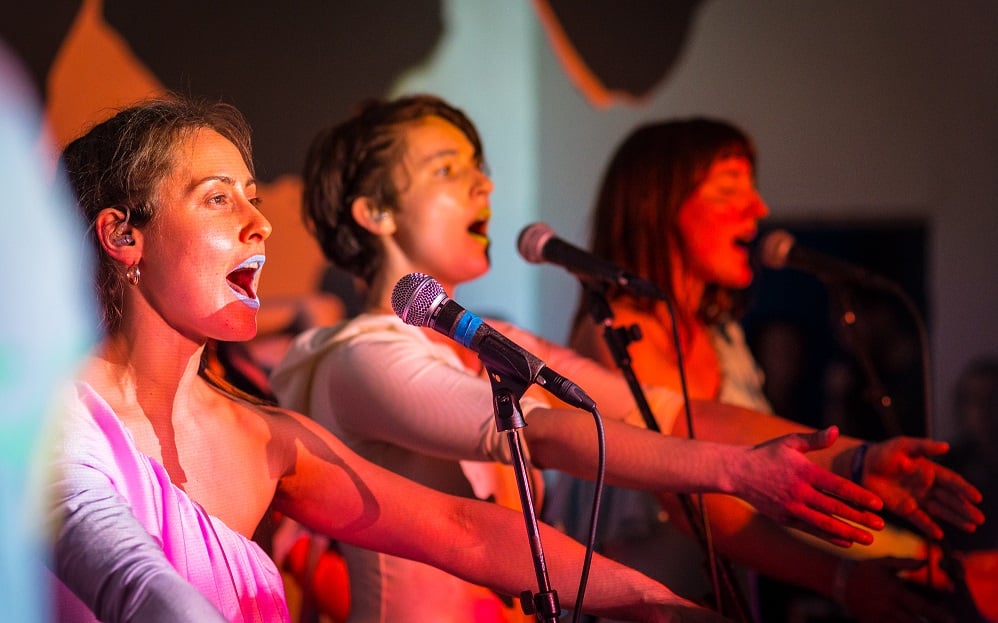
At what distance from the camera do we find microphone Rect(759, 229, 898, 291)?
2.55 m

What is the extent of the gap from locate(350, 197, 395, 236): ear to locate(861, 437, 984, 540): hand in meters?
1.08

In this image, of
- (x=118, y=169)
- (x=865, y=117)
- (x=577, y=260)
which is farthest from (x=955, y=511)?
(x=865, y=117)

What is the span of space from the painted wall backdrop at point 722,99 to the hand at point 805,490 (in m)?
1.72

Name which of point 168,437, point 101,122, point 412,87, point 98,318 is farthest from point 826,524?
point 412,87

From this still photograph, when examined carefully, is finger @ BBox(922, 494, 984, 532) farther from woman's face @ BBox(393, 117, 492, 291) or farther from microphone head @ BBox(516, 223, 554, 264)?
woman's face @ BBox(393, 117, 492, 291)

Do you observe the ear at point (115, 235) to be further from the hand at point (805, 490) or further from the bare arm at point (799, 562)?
the bare arm at point (799, 562)

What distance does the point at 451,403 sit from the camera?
1.96 metres

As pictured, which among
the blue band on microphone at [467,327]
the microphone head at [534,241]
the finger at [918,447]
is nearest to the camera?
the blue band on microphone at [467,327]

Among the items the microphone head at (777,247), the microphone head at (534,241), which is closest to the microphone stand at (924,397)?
the microphone head at (777,247)

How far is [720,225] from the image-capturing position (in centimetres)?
278

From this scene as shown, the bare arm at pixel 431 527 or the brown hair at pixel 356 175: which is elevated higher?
the brown hair at pixel 356 175

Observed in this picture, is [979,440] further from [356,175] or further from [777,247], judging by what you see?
[356,175]

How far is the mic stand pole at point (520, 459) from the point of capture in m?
1.50

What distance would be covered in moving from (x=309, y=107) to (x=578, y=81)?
62.8 inches
